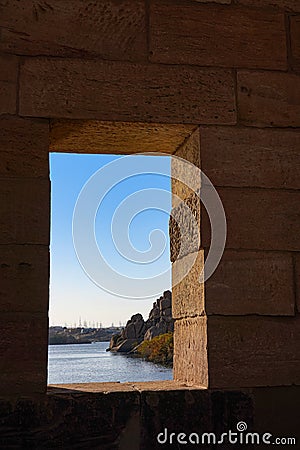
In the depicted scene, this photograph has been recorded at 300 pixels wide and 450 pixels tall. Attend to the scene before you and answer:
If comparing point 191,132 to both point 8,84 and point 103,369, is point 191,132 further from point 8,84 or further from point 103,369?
point 103,369

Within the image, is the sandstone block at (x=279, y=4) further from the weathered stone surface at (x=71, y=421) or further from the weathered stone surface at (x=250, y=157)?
the weathered stone surface at (x=71, y=421)

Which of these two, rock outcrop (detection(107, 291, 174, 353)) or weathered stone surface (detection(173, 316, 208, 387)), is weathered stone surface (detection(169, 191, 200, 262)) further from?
rock outcrop (detection(107, 291, 174, 353))

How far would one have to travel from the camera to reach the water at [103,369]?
3.80 m

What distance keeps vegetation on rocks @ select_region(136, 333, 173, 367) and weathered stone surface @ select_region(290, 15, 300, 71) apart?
2268mm

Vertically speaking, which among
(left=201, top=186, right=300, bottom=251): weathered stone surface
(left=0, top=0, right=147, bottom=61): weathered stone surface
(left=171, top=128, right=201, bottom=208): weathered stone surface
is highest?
(left=0, top=0, right=147, bottom=61): weathered stone surface

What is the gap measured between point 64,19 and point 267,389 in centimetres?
238

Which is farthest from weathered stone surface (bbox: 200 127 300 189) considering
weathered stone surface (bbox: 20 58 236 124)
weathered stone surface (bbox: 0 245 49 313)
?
weathered stone surface (bbox: 0 245 49 313)

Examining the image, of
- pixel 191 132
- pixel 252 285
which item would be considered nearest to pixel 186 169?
pixel 191 132

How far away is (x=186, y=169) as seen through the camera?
3.73 m

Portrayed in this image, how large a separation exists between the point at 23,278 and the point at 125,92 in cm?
119

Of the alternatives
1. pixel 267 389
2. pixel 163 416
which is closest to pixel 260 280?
pixel 267 389

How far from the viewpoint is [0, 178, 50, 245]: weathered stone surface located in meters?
3.25

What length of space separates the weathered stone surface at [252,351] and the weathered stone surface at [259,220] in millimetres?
424

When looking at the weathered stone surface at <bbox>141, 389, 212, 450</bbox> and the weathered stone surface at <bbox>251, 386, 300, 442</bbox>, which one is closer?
the weathered stone surface at <bbox>141, 389, 212, 450</bbox>
